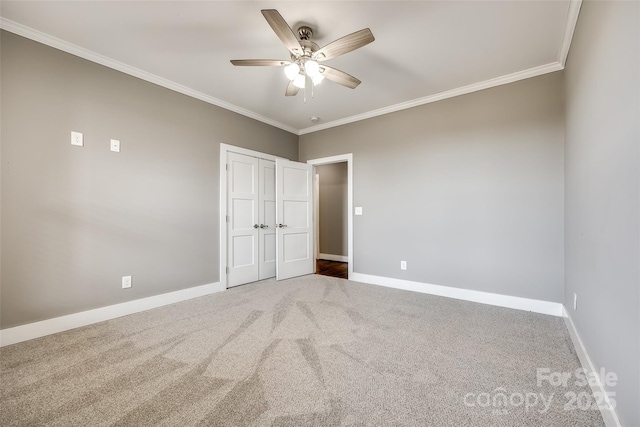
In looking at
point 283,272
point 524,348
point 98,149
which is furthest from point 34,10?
point 524,348

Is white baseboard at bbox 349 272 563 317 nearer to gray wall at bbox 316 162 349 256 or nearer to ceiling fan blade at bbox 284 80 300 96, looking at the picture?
gray wall at bbox 316 162 349 256

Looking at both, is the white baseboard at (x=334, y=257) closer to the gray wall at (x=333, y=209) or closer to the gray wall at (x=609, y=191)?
the gray wall at (x=333, y=209)

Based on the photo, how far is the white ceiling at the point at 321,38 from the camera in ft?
6.57

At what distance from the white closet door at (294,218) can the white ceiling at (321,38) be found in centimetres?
146

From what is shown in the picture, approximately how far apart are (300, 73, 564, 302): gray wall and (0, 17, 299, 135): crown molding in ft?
7.06

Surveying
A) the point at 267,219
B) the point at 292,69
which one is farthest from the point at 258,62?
the point at 267,219

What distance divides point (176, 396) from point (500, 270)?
340 centimetres

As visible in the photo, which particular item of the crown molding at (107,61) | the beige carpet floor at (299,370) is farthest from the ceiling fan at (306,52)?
the beige carpet floor at (299,370)

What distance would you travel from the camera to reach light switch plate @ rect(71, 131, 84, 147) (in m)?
2.48

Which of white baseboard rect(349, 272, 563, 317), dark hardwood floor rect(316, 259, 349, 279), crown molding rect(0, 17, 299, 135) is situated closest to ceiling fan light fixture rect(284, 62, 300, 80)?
crown molding rect(0, 17, 299, 135)

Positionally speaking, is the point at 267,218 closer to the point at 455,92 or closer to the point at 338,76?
the point at 338,76

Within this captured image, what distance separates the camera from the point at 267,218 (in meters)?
4.36

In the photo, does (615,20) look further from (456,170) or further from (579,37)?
(456,170)

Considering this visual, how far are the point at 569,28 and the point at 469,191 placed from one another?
Answer: 1.71 metres
